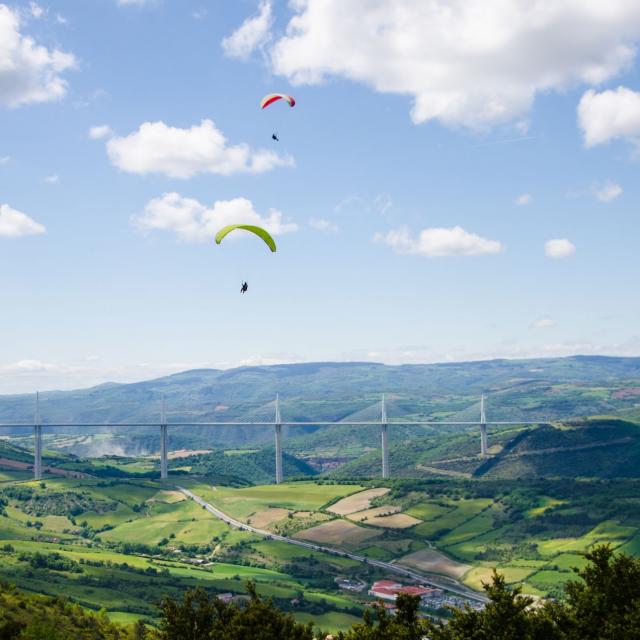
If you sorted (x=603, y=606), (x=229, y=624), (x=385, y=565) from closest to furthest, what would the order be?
(x=229, y=624) → (x=603, y=606) → (x=385, y=565)

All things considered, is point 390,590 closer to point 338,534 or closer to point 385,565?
point 385,565

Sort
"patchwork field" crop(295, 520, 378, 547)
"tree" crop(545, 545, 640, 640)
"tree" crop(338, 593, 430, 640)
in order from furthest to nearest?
"patchwork field" crop(295, 520, 378, 547) < "tree" crop(545, 545, 640, 640) < "tree" crop(338, 593, 430, 640)

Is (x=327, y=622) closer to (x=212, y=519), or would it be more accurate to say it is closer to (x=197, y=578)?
(x=197, y=578)

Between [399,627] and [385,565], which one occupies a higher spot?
[399,627]

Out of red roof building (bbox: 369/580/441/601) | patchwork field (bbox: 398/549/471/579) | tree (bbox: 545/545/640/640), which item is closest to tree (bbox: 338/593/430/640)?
tree (bbox: 545/545/640/640)

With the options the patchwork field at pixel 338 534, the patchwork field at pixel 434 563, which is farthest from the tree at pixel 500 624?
the patchwork field at pixel 338 534

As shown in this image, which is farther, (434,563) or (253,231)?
(434,563)

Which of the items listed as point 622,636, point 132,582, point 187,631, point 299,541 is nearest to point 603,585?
point 622,636

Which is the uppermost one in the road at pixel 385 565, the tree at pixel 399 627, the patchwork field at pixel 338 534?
the tree at pixel 399 627

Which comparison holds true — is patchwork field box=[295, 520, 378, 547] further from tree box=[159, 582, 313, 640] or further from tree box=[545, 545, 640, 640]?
tree box=[159, 582, 313, 640]

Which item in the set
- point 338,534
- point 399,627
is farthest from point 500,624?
point 338,534

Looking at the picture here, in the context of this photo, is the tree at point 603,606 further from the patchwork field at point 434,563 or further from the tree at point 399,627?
the patchwork field at point 434,563
